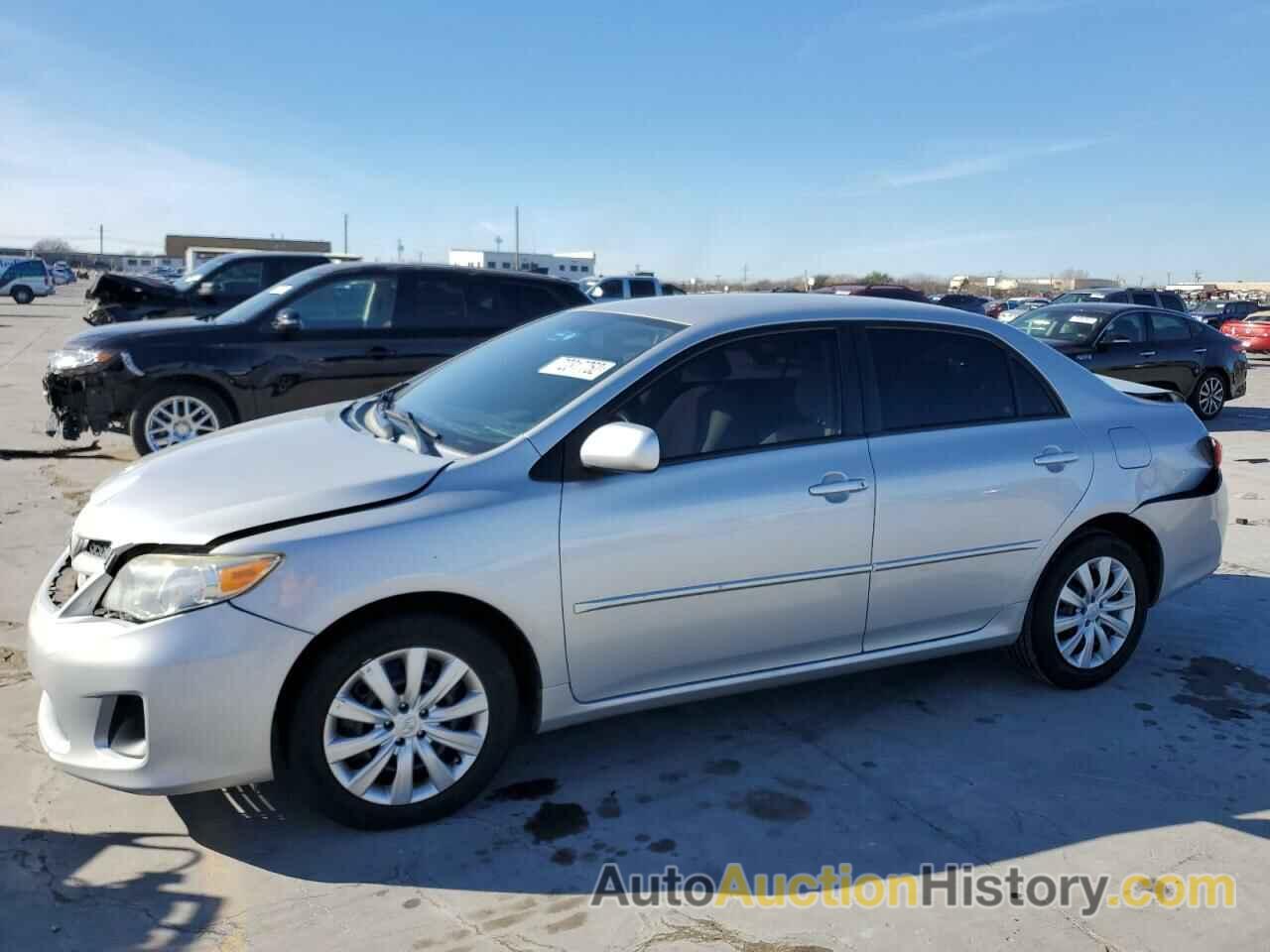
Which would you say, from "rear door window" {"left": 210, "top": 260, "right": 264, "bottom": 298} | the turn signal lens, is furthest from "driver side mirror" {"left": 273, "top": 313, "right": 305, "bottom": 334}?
"rear door window" {"left": 210, "top": 260, "right": 264, "bottom": 298}

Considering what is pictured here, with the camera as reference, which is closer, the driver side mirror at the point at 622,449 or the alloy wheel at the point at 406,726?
the alloy wheel at the point at 406,726

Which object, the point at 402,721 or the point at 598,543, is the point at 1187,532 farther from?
the point at 402,721

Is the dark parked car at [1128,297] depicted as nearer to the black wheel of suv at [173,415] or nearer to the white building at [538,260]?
the black wheel of suv at [173,415]

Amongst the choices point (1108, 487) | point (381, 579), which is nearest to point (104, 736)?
point (381, 579)

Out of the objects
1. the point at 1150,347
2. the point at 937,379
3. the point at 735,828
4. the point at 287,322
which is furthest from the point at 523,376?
the point at 1150,347

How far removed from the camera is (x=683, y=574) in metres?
3.40

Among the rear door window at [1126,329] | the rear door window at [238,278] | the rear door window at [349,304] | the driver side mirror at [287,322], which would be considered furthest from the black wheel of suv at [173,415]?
the rear door window at [1126,329]

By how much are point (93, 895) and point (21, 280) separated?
47.0 meters

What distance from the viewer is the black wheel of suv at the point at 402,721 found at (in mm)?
2990

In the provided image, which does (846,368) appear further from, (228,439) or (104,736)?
(104,736)

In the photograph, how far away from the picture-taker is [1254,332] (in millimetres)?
25609

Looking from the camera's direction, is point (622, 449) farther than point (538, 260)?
No

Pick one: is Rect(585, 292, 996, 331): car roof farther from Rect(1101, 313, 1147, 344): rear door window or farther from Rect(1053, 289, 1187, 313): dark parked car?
Rect(1053, 289, 1187, 313): dark parked car

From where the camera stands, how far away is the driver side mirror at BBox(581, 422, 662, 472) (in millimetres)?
3184
